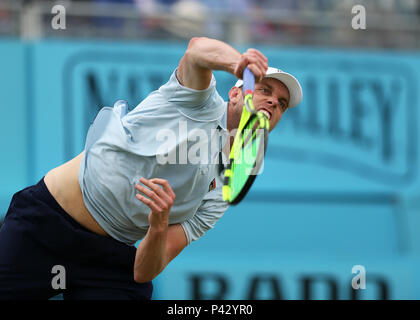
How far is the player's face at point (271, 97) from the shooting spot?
11.5 ft

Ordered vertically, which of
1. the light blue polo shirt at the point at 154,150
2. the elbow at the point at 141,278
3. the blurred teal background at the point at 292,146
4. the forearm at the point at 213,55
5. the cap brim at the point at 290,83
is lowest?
the elbow at the point at 141,278

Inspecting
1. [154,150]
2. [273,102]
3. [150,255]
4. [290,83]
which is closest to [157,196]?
[154,150]

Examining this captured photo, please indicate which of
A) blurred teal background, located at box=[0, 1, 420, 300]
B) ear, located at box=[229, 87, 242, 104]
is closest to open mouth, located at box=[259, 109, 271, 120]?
ear, located at box=[229, 87, 242, 104]

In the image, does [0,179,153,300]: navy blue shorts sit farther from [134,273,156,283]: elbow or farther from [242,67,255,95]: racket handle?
[242,67,255,95]: racket handle

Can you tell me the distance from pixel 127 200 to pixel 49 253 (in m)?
0.51

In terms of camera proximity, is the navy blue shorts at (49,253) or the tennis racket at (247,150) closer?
the tennis racket at (247,150)

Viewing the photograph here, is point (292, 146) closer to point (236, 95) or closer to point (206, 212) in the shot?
point (206, 212)

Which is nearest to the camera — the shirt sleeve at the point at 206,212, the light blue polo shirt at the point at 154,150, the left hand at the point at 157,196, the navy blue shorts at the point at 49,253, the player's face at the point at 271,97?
the left hand at the point at 157,196

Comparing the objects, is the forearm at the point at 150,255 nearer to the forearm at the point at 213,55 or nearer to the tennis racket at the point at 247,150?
the tennis racket at the point at 247,150

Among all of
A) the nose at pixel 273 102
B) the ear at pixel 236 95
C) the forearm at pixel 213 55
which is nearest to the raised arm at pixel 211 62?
the forearm at pixel 213 55

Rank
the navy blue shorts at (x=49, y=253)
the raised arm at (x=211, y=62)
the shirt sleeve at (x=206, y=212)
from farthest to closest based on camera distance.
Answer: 1. the shirt sleeve at (x=206, y=212)
2. the navy blue shorts at (x=49, y=253)
3. the raised arm at (x=211, y=62)

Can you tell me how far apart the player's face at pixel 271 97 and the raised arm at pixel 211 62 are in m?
0.35
